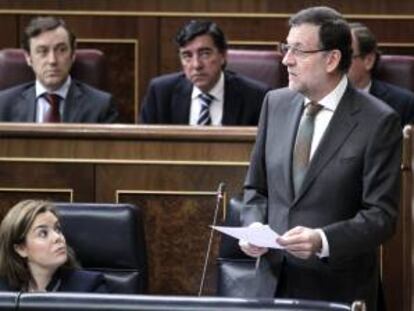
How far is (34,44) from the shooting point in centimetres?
427

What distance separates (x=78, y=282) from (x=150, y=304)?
94cm

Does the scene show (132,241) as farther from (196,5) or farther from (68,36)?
(196,5)

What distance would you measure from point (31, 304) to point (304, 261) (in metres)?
0.88

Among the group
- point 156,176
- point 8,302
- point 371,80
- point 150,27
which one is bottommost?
point 156,176

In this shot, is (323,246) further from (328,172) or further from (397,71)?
(397,71)

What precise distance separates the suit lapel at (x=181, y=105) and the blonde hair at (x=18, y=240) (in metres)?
1.29

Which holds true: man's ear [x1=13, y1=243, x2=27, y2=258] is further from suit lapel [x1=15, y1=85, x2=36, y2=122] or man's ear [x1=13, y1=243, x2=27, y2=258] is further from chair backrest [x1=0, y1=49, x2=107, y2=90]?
chair backrest [x1=0, y1=49, x2=107, y2=90]

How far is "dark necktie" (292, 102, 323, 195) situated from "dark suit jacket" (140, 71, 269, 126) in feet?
4.55

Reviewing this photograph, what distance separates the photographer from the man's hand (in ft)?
8.19

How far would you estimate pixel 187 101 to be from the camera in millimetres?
4207

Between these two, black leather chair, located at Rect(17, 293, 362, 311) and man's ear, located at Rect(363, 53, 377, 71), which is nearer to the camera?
black leather chair, located at Rect(17, 293, 362, 311)

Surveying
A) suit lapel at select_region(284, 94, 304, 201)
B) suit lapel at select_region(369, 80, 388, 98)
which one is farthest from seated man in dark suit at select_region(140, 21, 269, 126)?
suit lapel at select_region(284, 94, 304, 201)

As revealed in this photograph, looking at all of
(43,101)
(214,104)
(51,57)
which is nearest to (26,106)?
(43,101)

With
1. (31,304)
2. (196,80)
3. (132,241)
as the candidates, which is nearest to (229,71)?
(196,80)
